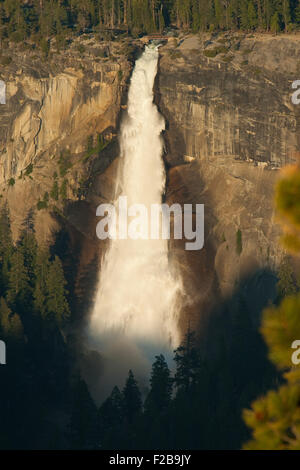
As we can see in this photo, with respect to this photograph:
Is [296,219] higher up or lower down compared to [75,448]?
lower down

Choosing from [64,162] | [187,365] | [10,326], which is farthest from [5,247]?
[187,365]

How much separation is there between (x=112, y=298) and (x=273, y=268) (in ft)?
39.2

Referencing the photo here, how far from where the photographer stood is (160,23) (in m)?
99.9

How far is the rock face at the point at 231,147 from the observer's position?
90312mm

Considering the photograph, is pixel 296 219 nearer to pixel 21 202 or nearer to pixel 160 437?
pixel 160 437

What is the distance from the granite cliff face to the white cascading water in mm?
874

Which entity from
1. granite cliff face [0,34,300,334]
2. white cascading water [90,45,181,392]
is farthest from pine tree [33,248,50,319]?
white cascading water [90,45,181,392]

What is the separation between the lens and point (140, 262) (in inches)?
3725

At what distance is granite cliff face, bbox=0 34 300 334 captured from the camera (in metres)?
90.5

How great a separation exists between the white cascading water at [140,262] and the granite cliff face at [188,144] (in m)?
0.87

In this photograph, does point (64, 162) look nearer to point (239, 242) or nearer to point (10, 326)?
point (239, 242)

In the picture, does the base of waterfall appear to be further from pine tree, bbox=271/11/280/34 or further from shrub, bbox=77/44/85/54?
pine tree, bbox=271/11/280/34

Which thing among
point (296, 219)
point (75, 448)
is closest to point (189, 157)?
point (75, 448)

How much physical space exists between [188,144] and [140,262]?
30.2 ft
